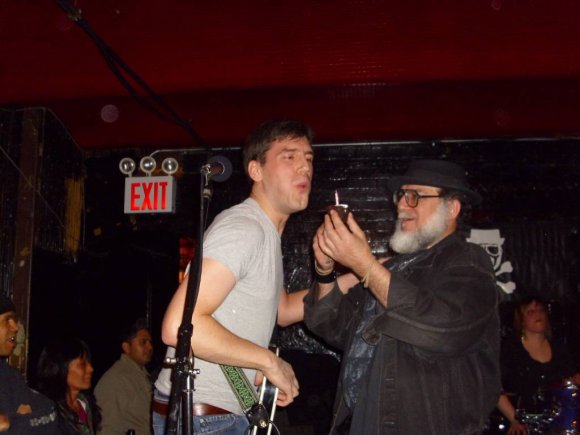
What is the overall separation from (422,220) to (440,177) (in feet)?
0.83

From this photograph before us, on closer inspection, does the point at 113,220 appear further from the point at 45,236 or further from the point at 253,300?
the point at 253,300

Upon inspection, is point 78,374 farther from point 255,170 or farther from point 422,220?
point 422,220

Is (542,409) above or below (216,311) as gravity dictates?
below

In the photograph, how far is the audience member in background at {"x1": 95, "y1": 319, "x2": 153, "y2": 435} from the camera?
573 cm

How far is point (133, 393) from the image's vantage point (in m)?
5.95

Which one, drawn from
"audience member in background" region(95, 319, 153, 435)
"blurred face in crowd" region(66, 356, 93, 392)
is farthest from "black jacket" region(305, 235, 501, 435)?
"audience member in background" region(95, 319, 153, 435)

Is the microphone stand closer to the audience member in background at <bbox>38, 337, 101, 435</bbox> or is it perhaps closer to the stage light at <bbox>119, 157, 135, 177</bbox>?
the audience member in background at <bbox>38, 337, 101, 435</bbox>

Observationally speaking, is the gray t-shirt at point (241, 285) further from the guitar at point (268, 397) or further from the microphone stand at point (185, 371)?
the microphone stand at point (185, 371)

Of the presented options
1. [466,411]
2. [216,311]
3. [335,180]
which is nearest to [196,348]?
[216,311]

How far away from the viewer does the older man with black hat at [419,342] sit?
96.1 inches

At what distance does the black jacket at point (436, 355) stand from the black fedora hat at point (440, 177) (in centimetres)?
45

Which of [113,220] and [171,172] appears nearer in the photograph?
[171,172]

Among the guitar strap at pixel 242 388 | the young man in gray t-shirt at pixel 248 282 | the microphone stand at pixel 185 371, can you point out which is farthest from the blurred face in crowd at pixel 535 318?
the microphone stand at pixel 185 371

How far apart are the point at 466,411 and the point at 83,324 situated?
512 cm
